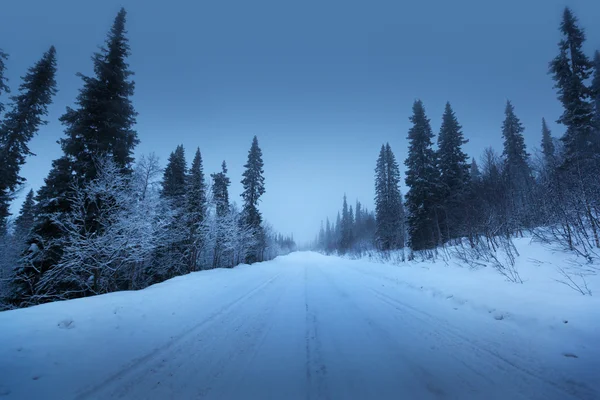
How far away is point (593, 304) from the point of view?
15.0 feet

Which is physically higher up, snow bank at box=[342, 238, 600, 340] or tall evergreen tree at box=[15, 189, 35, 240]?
tall evergreen tree at box=[15, 189, 35, 240]

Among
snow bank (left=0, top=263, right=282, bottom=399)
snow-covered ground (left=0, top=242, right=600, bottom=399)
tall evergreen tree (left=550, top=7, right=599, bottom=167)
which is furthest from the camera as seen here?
tall evergreen tree (left=550, top=7, right=599, bottom=167)

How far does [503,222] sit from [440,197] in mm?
11814

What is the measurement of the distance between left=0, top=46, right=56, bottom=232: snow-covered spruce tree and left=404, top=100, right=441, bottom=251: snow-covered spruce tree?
3059 centimetres

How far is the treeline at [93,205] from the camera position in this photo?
927cm

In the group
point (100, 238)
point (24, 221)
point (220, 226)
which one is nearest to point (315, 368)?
point (100, 238)

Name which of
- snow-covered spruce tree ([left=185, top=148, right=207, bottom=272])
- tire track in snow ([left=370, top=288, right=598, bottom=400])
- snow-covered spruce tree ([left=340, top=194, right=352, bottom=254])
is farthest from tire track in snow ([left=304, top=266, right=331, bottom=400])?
snow-covered spruce tree ([left=340, top=194, right=352, bottom=254])

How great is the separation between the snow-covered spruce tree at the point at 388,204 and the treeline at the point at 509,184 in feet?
0.44

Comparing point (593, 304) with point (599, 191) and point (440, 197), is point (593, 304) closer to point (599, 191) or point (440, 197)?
point (599, 191)

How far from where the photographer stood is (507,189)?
11469 mm

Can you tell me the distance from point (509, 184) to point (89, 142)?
22849mm

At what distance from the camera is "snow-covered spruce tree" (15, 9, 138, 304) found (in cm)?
1001

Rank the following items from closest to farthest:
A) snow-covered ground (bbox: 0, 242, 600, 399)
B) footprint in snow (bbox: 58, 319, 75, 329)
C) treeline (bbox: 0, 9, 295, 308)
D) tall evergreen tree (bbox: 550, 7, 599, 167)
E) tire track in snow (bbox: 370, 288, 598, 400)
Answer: tire track in snow (bbox: 370, 288, 598, 400) < snow-covered ground (bbox: 0, 242, 600, 399) < footprint in snow (bbox: 58, 319, 75, 329) < treeline (bbox: 0, 9, 295, 308) < tall evergreen tree (bbox: 550, 7, 599, 167)

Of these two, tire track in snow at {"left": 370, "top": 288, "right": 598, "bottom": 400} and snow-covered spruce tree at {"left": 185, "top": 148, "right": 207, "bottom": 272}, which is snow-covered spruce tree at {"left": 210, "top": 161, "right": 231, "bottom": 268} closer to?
snow-covered spruce tree at {"left": 185, "top": 148, "right": 207, "bottom": 272}
